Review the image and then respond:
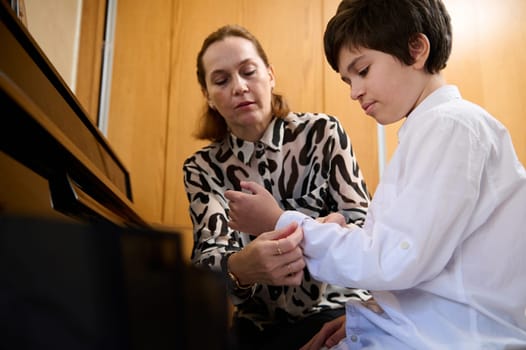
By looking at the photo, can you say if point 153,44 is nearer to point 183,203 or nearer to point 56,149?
point 183,203

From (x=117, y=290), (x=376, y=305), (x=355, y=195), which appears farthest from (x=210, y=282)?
(x=355, y=195)

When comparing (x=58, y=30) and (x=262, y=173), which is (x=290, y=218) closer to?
(x=262, y=173)

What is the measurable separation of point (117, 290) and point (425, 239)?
0.54m

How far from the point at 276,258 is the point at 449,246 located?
32cm

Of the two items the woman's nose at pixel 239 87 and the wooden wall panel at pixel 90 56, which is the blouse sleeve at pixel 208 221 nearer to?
the woman's nose at pixel 239 87

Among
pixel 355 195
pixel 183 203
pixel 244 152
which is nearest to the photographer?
pixel 355 195

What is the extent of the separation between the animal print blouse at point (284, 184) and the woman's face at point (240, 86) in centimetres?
5

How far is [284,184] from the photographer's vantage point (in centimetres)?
137

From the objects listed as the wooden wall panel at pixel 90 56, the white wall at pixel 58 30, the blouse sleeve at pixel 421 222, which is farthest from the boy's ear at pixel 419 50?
the wooden wall panel at pixel 90 56

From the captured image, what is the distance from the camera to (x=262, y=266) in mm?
944

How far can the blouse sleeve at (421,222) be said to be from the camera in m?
0.71

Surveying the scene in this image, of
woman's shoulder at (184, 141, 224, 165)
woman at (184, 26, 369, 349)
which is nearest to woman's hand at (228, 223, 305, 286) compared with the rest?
woman at (184, 26, 369, 349)

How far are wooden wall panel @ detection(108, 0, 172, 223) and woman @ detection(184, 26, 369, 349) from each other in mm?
985

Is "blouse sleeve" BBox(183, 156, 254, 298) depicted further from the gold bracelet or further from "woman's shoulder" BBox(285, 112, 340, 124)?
"woman's shoulder" BBox(285, 112, 340, 124)
